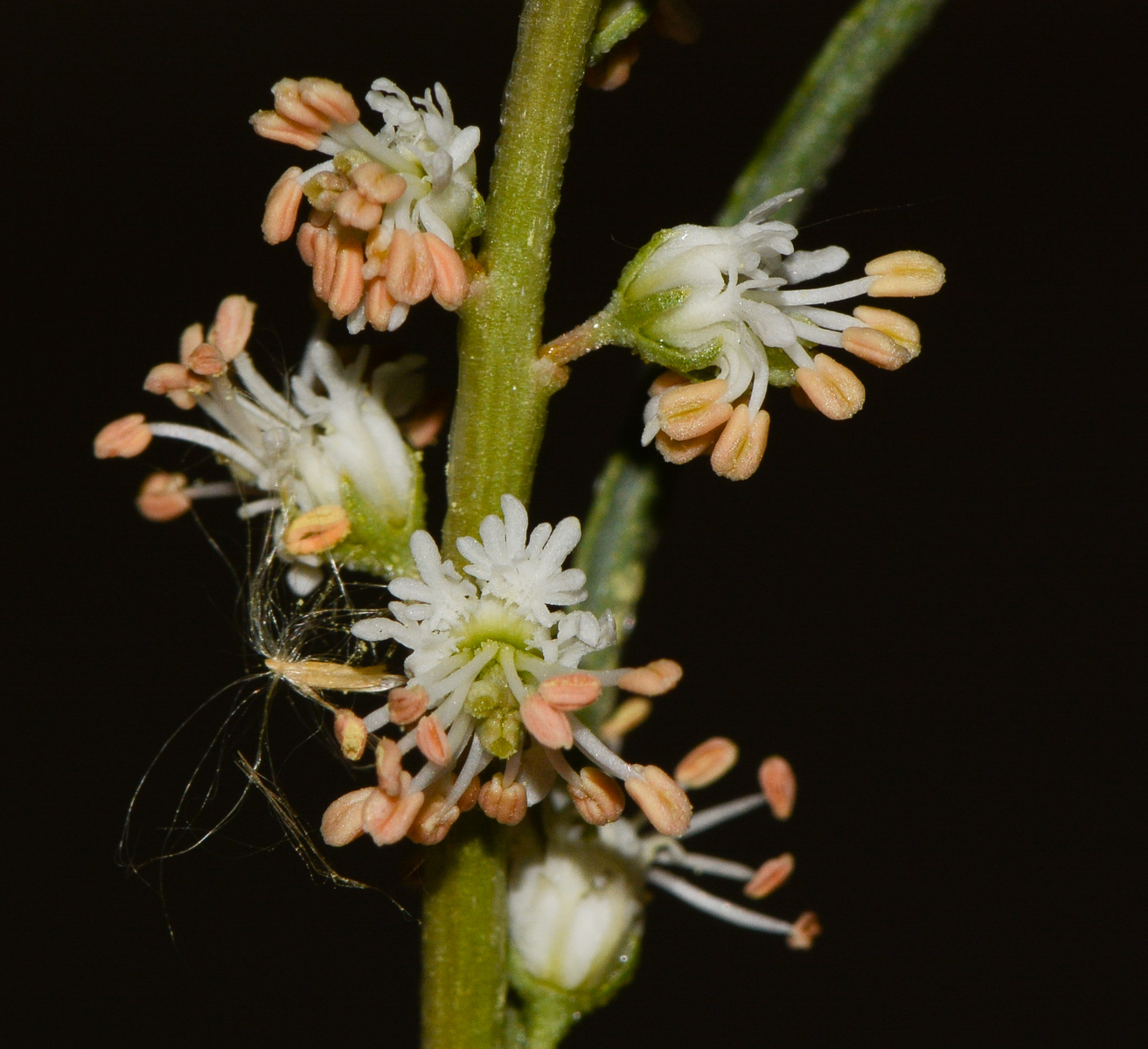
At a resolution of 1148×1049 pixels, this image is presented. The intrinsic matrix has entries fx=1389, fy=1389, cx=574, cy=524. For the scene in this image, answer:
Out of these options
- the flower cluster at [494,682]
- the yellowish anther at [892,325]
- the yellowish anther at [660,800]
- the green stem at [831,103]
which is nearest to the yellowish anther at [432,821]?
the flower cluster at [494,682]

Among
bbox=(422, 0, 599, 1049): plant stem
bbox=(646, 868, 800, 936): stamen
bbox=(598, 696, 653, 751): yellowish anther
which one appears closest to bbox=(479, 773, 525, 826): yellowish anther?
bbox=(422, 0, 599, 1049): plant stem

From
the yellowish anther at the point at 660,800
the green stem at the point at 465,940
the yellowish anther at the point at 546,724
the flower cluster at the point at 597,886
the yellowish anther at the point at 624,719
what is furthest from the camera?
the yellowish anther at the point at 624,719

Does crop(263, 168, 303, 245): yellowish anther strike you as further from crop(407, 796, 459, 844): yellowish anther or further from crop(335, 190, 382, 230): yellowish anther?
crop(407, 796, 459, 844): yellowish anther

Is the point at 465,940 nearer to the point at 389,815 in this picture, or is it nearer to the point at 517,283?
the point at 389,815

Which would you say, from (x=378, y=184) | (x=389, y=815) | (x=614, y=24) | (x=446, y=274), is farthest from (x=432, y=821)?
(x=614, y=24)

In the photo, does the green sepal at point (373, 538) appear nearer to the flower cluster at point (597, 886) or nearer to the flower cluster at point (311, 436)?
→ the flower cluster at point (311, 436)

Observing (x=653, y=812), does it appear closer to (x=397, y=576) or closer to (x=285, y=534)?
(x=397, y=576)
